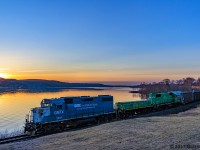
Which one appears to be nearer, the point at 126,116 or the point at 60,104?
the point at 60,104

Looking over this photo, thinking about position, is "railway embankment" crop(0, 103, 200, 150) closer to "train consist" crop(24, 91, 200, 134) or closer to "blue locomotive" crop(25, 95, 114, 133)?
"blue locomotive" crop(25, 95, 114, 133)

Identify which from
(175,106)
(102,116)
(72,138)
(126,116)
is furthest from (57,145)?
(175,106)

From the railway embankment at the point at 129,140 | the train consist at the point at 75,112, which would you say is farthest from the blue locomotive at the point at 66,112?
the railway embankment at the point at 129,140

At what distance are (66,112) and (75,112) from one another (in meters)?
1.54

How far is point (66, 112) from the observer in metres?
30.4

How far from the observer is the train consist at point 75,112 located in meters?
27.8

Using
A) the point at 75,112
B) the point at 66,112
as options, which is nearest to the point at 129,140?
the point at 66,112

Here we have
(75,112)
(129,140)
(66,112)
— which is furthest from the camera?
(75,112)

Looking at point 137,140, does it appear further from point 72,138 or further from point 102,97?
point 102,97

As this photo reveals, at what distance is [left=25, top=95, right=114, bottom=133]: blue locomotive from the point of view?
2773cm

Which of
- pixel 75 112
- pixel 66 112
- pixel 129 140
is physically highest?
pixel 66 112

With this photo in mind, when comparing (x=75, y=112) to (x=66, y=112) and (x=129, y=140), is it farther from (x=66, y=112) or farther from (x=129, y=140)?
(x=129, y=140)

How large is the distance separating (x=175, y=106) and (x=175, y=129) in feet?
103

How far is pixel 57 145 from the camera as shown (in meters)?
20.4
